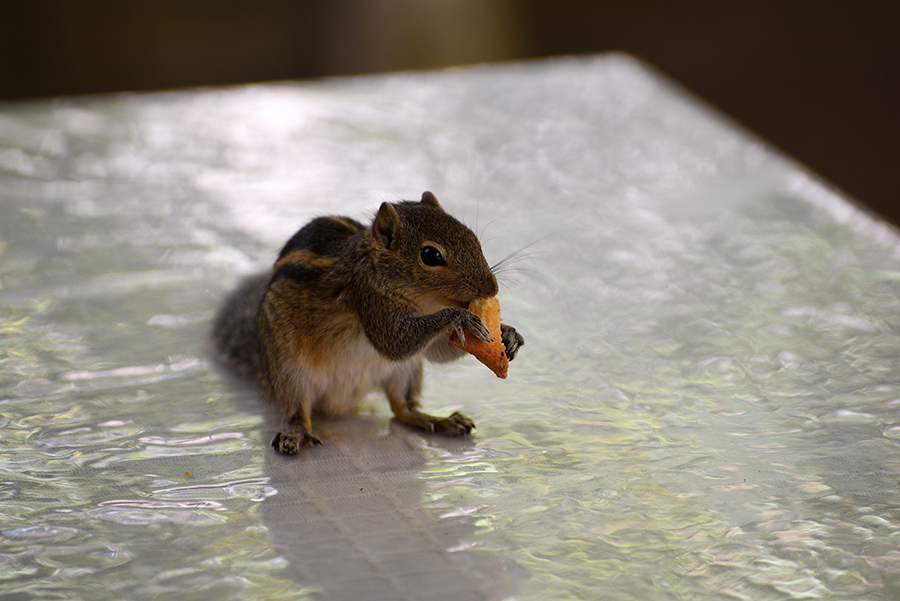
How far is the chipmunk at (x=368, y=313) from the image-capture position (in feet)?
6.54

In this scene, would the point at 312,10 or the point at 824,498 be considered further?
the point at 312,10

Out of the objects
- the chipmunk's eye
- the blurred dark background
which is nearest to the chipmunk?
the chipmunk's eye

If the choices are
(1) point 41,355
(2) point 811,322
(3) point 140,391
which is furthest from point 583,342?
(1) point 41,355

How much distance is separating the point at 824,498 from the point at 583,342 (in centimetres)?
80

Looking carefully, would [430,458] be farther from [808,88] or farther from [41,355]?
[808,88]

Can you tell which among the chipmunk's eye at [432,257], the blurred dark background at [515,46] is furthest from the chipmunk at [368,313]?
the blurred dark background at [515,46]

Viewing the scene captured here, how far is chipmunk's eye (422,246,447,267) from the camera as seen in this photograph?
2.00 metres

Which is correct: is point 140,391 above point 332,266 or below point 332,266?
below

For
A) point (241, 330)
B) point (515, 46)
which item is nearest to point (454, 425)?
point (241, 330)

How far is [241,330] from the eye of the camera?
241 cm

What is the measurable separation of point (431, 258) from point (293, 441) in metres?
0.47

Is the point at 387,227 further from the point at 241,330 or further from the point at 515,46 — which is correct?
the point at 515,46

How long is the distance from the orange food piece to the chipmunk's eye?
0.35 ft

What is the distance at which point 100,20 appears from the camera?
23.2 ft
